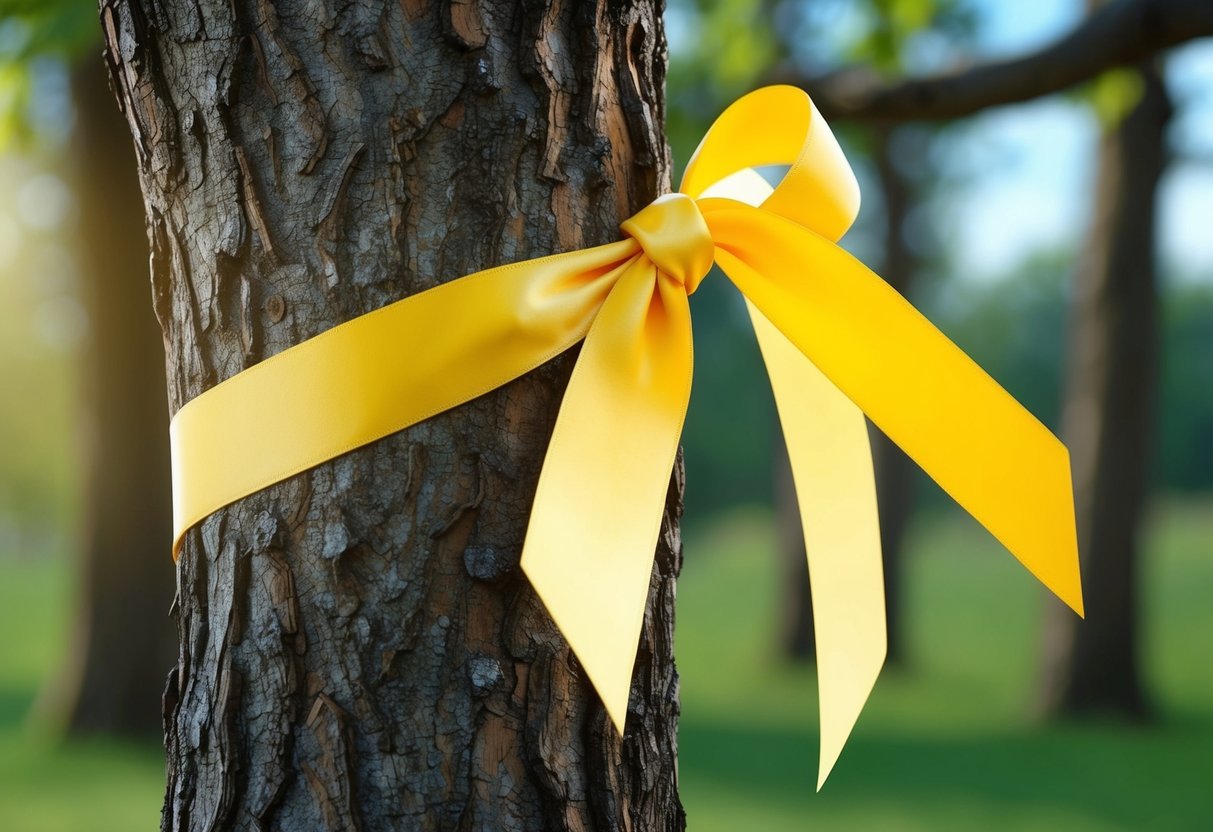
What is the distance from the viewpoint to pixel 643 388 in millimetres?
934

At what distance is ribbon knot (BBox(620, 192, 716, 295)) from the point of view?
0.95 m

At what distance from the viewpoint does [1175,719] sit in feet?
19.0

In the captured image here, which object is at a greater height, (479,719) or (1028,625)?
(1028,625)

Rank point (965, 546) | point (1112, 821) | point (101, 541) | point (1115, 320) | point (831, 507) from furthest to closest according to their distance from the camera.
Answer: point (965, 546), point (1115, 320), point (101, 541), point (1112, 821), point (831, 507)

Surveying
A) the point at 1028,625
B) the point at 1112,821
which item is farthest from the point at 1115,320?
the point at 1028,625

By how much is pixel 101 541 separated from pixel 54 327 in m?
14.0

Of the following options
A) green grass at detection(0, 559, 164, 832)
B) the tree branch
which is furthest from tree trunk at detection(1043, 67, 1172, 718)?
green grass at detection(0, 559, 164, 832)

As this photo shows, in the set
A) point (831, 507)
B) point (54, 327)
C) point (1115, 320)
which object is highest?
point (54, 327)

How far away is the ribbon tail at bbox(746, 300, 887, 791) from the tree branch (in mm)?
2486

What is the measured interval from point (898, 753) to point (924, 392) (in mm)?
4579

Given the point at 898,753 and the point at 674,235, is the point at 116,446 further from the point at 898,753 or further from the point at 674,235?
the point at 674,235

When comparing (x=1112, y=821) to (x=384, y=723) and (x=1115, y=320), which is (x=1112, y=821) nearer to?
(x=1115, y=320)

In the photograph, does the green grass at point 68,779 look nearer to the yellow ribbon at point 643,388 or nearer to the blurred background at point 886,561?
the blurred background at point 886,561

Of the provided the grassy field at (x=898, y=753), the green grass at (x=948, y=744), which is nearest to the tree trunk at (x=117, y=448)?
the grassy field at (x=898, y=753)
